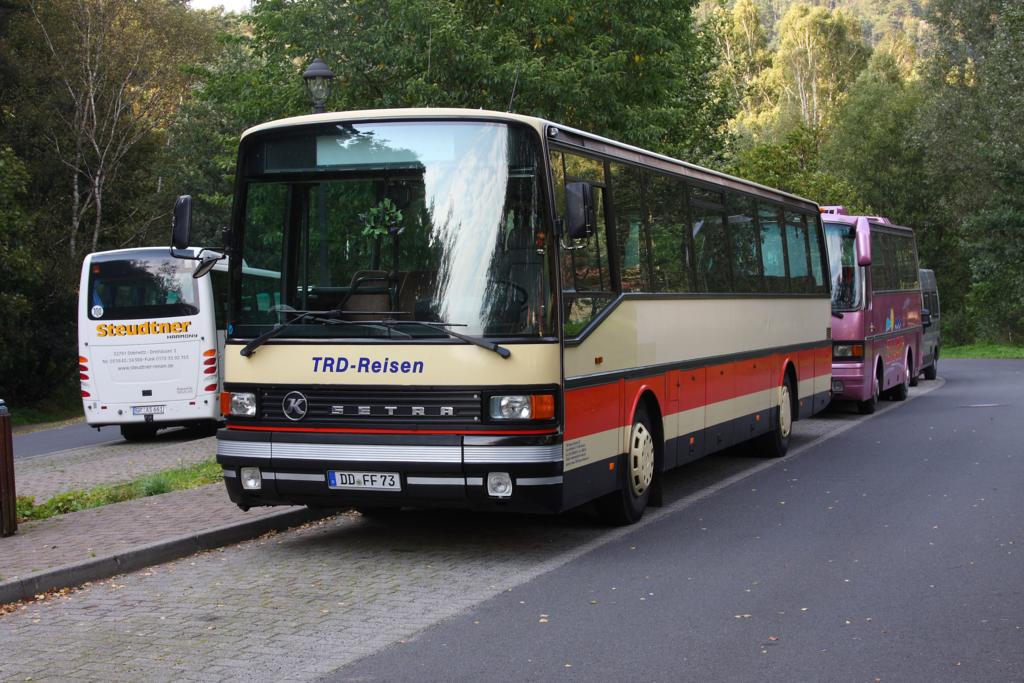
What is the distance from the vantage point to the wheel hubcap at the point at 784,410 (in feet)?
53.4

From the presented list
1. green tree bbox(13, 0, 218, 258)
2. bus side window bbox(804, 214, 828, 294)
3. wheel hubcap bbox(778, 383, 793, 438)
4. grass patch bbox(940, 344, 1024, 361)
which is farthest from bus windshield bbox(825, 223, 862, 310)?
grass patch bbox(940, 344, 1024, 361)

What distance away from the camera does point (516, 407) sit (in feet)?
29.6

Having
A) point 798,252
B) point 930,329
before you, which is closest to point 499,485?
point 798,252

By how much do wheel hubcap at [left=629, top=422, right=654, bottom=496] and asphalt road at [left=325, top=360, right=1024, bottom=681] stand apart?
36 centimetres

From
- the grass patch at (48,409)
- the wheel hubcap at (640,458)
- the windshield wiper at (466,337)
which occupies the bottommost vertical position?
the grass patch at (48,409)

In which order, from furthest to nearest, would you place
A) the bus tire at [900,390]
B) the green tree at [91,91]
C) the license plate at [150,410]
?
the green tree at [91,91] < the bus tire at [900,390] < the license plate at [150,410]

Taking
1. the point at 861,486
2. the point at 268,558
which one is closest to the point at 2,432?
the point at 268,558

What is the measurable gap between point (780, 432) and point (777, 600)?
8.55 metres

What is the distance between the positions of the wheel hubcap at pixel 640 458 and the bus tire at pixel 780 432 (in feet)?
16.5

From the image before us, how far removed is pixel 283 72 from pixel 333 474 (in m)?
15.8

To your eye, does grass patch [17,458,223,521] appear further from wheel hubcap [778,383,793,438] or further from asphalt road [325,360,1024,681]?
wheel hubcap [778,383,793,438]

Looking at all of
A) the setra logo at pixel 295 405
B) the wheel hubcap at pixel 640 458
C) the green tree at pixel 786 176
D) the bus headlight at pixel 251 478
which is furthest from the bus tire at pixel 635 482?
the green tree at pixel 786 176

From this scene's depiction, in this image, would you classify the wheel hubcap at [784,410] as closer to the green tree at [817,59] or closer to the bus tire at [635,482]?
the bus tire at [635,482]

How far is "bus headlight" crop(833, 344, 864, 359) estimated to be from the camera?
21734 mm
